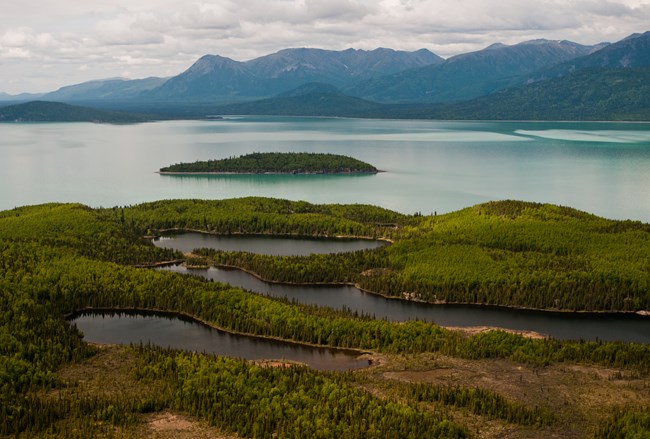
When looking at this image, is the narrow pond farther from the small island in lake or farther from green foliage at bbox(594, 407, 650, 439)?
the small island in lake

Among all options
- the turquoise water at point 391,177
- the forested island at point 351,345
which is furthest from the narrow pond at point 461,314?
the turquoise water at point 391,177

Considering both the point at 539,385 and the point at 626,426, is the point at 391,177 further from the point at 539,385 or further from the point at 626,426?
the point at 626,426

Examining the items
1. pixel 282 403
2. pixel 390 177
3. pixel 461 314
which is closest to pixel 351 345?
pixel 282 403

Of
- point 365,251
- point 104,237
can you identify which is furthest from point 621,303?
point 104,237

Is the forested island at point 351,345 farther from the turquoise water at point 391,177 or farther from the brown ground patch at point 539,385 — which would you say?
the turquoise water at point 391,177

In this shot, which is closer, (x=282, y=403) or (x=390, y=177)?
(x=282, y=403)

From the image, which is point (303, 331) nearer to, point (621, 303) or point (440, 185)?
point (621, 303)

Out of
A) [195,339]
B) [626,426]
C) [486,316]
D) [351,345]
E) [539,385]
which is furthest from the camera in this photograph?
[486,316]
